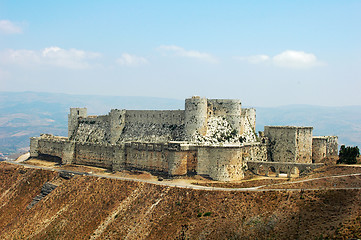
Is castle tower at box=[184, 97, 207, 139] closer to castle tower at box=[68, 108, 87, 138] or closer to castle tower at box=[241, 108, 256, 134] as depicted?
castle tower at box=[241, 108, 256, 134]

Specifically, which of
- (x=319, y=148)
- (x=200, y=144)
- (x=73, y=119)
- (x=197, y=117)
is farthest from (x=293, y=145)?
(x=73, y=119)

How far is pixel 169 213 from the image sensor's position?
55.4 meters

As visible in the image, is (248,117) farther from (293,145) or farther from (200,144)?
(200,144)

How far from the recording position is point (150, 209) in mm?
57656

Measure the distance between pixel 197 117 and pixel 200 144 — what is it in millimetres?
6778

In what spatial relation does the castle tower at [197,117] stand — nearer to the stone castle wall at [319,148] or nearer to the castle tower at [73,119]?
the stone castle wall at [319,148]

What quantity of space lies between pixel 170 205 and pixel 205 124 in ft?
70.0

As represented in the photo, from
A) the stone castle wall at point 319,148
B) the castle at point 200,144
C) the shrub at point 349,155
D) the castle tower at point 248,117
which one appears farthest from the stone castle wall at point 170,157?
the shrub at point 349,155

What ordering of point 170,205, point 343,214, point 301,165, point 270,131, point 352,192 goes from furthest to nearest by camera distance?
point 270,131
point 301,165
point 170,205
point 352,192
point 343,214

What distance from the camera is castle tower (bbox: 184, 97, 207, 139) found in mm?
73875

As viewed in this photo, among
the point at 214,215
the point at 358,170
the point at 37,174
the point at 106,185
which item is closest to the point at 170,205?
the point at 214,215

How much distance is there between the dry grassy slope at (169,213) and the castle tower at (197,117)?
578 inches

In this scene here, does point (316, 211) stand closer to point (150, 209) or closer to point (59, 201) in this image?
point (150, 209)

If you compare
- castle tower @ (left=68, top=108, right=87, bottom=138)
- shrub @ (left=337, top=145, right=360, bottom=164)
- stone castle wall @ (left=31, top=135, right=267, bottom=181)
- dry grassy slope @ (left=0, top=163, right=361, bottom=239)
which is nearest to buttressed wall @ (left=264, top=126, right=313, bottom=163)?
stone castle wall @ (left=31, top=135, right=267, bottom=181)
